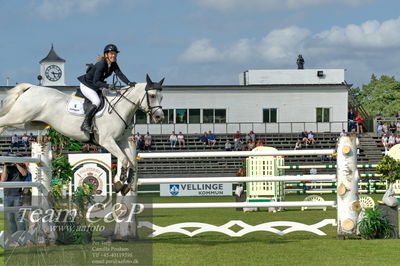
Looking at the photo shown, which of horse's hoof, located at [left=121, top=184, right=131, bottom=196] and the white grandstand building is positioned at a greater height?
the white grandstand building

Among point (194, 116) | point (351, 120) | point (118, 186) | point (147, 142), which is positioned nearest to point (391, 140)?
point (351, 120)

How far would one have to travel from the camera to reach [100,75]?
11188 mm

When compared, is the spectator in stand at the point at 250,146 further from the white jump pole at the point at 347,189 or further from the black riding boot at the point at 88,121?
the black riding boot at the point at 88,121

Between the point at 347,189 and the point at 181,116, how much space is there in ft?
142

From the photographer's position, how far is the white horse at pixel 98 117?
11.1 m

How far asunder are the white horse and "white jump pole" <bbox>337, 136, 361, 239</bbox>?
2.58 metres

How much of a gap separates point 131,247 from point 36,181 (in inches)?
73.1

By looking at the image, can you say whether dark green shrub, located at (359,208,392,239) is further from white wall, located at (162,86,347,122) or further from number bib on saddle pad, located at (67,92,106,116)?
white wall, located at (162,86,347,122)

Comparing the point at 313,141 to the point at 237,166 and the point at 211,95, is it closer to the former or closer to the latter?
the point at 237,166

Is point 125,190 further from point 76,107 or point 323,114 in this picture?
point 323,114

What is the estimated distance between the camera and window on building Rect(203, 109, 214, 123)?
178 feet

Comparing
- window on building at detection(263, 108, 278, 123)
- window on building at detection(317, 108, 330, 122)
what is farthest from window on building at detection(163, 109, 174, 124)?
window on building at detection(317, 108, 330, 122)

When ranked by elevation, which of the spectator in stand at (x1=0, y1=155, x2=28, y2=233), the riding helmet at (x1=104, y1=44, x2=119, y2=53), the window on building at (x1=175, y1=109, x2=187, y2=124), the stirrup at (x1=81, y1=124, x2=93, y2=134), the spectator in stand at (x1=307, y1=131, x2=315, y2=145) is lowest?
the spectator in stand at (x1=0, y1=155, x2=28, y2=233)

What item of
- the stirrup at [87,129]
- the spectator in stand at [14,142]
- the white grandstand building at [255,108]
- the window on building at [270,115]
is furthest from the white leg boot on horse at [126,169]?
the window on building at [270,115]
